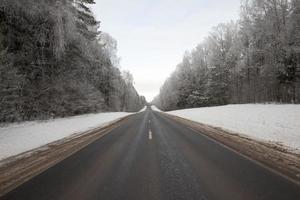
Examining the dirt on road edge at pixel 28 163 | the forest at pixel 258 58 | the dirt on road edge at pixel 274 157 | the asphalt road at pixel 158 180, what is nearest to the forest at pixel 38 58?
the dirt on road edge at pixel 28 163

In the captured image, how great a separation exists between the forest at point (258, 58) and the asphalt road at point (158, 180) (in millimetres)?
20138

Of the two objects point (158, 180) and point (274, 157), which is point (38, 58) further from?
point (274, 157)

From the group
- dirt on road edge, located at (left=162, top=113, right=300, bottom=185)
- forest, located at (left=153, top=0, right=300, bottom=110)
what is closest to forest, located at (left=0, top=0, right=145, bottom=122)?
dirt on road edge, located at (left=162, top=113, right=300, bottom=185)

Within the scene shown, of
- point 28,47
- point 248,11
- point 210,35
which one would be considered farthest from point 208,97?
point 28,47

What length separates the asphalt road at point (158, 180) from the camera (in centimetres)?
482

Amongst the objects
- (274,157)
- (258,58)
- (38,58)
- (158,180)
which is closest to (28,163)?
(158,180)

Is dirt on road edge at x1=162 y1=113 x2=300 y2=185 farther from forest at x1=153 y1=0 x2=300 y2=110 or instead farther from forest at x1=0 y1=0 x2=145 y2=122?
forest at x1=153 y1=0 x2=300 y2=110

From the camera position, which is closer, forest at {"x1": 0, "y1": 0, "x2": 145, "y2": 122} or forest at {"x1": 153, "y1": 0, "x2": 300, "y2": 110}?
forest at {"x1": 0, "y1": 0, "x2": 145, "y2": 122}

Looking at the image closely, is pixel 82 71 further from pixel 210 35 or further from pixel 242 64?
pixel 210 35

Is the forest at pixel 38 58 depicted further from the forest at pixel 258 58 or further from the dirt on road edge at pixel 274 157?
the forest at pixel 258 58

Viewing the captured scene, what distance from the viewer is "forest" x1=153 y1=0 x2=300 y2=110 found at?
84.7 ft

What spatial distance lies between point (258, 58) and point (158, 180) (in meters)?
31.1

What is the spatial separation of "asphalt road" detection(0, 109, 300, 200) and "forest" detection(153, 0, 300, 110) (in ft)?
66.1

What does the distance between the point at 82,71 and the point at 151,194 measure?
21544mm
